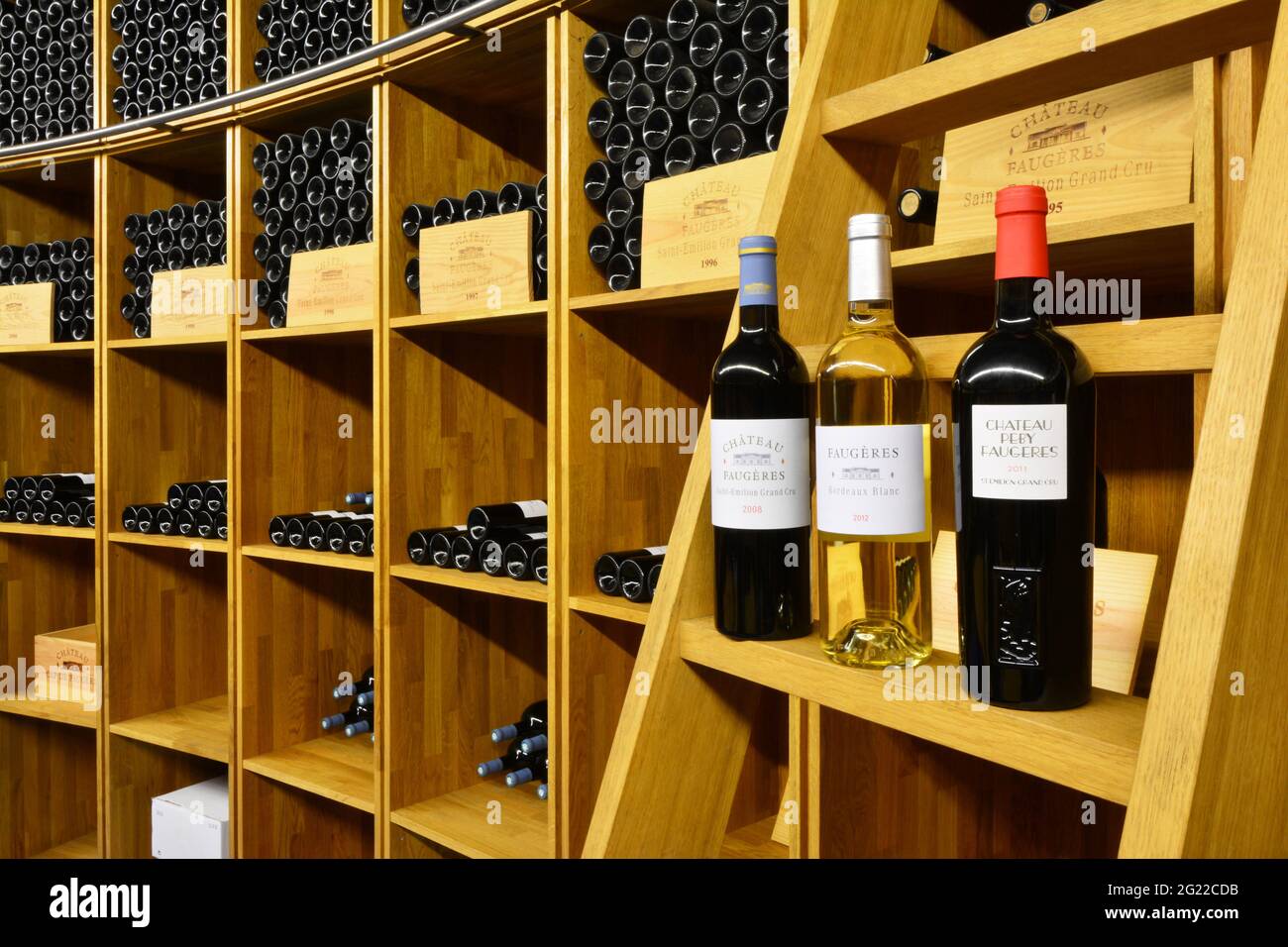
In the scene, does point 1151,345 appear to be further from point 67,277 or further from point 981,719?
point 67,277

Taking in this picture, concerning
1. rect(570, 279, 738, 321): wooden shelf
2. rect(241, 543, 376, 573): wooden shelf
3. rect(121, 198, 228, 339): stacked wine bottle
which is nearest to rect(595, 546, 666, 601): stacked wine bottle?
rect(570, 279, 738, 321): wooden shelf

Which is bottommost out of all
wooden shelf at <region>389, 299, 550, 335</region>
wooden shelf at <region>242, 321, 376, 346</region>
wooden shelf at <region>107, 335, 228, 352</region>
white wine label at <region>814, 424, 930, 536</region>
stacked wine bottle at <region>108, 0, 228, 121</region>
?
white wine label at <region>814, 424, 930, 536</region>

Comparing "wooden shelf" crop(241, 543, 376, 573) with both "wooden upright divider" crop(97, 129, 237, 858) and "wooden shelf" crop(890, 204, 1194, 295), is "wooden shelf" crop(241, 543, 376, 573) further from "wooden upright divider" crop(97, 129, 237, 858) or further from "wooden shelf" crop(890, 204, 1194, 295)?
"wooden shelf" crop(890, 204, 1194, 295)

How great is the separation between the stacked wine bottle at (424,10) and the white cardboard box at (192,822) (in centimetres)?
184

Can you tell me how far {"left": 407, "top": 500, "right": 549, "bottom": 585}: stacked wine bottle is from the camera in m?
1.77

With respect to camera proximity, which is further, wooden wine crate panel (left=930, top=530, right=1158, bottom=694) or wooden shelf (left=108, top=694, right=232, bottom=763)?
wooden shelf (left=108, top=694, right=232, bottom=763)

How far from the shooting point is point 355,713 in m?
2.35

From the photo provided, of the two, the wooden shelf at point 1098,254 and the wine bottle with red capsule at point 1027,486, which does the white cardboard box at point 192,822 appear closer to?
the wooden shelf at point 1098,254

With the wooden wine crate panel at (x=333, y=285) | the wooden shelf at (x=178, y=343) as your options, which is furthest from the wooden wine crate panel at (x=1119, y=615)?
the wooden shelf at (x=178, y=343)

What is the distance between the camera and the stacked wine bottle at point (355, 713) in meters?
2.30

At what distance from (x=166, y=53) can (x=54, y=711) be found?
1.73m

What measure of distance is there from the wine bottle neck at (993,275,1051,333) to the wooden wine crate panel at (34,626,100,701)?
8.36ft
